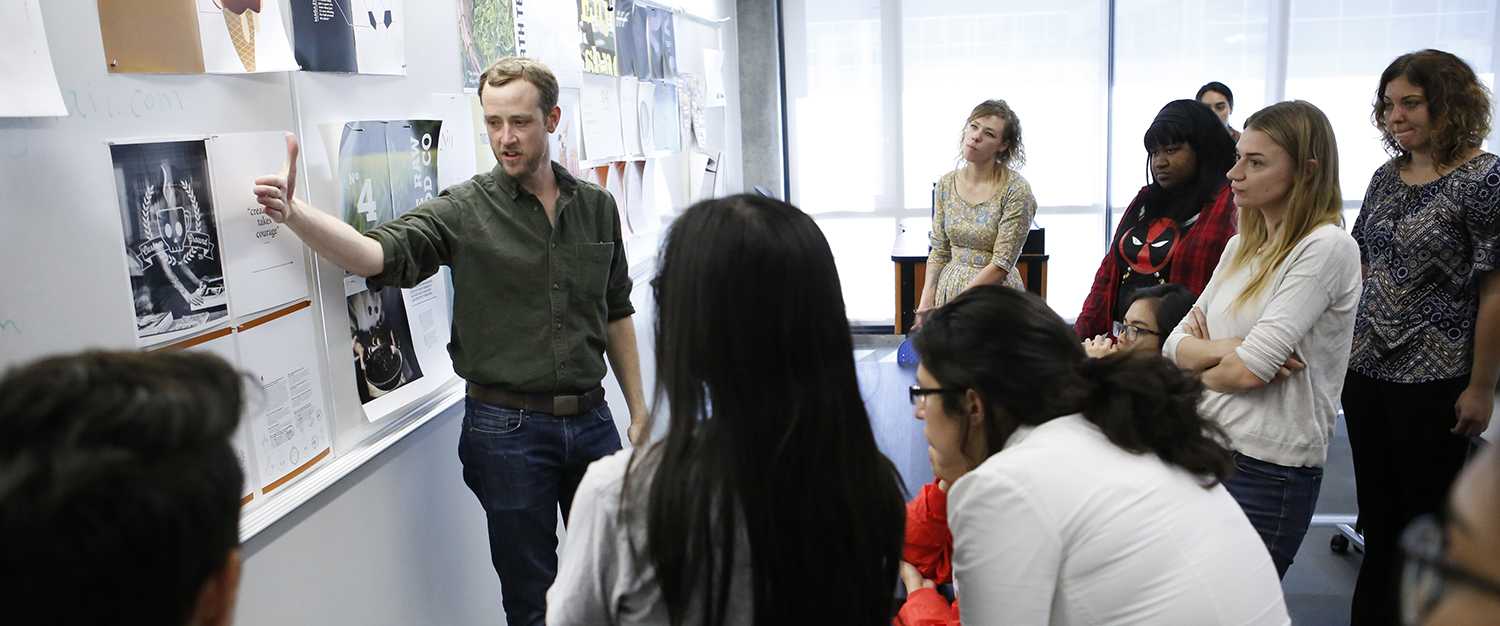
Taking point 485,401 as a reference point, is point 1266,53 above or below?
above

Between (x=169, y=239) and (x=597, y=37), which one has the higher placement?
(x=597, y=37)

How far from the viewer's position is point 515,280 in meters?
1.98

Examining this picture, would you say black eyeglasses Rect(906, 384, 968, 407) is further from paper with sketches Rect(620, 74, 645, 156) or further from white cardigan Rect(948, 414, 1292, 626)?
paper with sketches Rect(620, 74, 645, 156)

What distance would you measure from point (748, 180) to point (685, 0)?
1830 millimetres

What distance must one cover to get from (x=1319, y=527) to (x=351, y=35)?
3.29 meters

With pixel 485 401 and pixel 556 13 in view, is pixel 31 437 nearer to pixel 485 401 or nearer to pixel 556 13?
pixel 485 401

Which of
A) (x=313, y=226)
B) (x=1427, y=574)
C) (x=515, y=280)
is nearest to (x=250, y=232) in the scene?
(x=313, y=226)

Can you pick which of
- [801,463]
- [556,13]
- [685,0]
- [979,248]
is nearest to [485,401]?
[801,463]

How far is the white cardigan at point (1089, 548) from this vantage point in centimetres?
109

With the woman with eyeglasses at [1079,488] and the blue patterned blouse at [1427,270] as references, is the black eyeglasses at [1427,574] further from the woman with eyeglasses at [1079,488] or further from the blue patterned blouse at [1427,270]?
the blue patterned blouse at [1427,270]

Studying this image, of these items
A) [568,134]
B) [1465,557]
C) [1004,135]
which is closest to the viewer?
[1465,557]

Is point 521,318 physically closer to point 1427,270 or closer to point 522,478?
point 522,478

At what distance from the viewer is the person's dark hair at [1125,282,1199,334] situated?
6.86 feet

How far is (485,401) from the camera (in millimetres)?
1992
